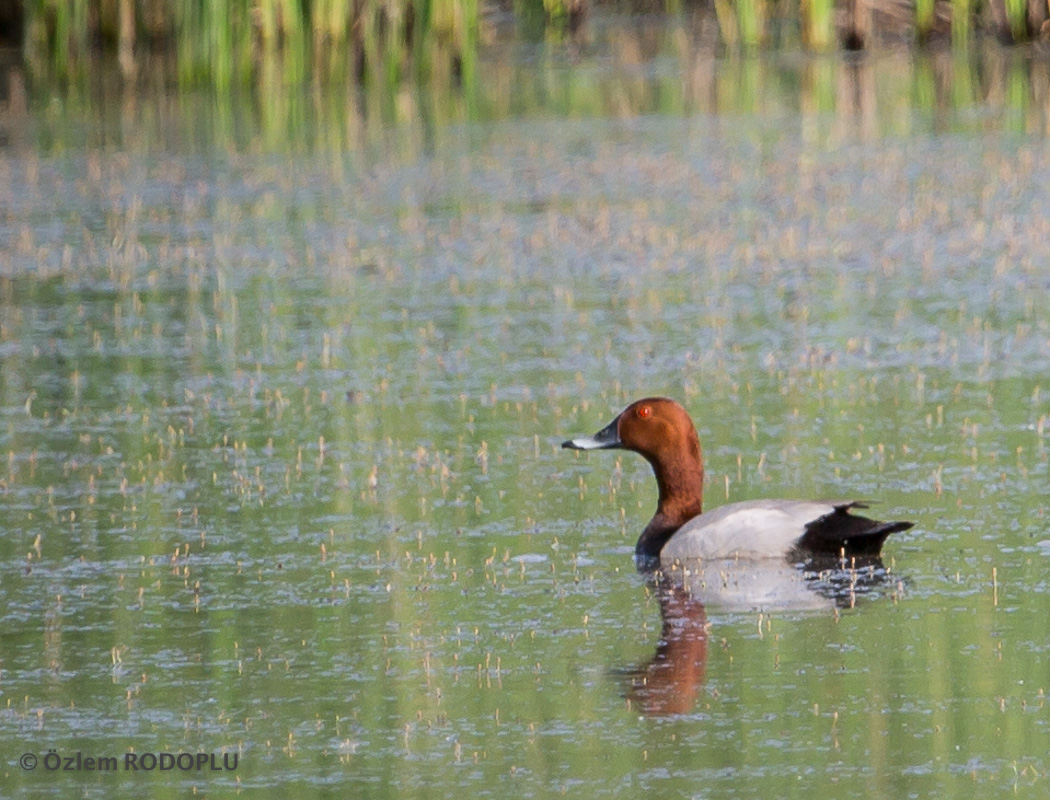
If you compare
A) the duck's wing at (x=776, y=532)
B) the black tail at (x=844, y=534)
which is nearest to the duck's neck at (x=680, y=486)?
the duck's wing at (x=776, y=532)

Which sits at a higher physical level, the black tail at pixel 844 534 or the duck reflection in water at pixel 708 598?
the black tail at pixel 844 534

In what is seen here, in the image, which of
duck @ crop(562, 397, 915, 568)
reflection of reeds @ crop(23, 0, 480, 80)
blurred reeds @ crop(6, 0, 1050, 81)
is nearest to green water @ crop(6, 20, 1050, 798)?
duck @ crop(562, 397, 915, 568)

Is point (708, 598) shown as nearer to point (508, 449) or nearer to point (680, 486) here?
point (680, 486)

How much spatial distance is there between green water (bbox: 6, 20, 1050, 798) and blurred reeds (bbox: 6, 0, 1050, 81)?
9.83 ft

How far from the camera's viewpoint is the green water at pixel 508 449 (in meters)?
5.75

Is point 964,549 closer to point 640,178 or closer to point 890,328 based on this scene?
point 890,328

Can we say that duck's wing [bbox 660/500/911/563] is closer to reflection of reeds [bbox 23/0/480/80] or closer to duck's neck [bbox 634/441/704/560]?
duck's neck [bbox 634/441/704/560]

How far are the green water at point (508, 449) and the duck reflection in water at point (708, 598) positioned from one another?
Result: 0.10 ft

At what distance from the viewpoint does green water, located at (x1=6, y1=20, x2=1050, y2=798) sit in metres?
5.75

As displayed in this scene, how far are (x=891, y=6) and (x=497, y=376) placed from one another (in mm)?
16970

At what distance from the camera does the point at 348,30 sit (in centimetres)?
2425

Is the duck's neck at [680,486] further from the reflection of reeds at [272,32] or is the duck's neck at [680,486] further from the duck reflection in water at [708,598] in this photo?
the reflection of reeds at [272,32]

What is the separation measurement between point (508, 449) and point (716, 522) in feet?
6.28

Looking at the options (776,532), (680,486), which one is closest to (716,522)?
(776,532)
